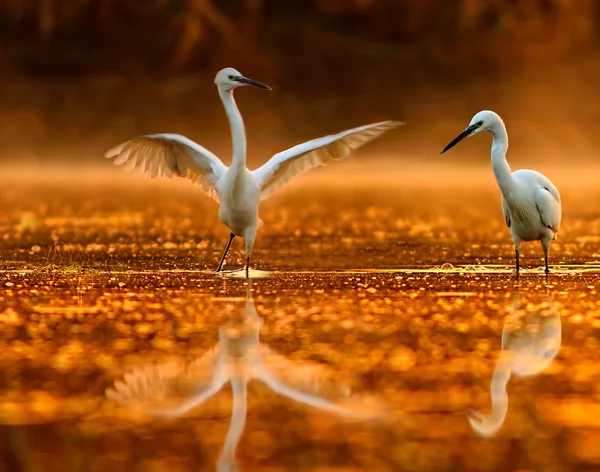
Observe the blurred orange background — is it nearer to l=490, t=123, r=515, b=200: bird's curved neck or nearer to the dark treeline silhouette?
the dark treeline silhouette

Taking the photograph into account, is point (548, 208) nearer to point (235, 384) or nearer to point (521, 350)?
point (521, 350)

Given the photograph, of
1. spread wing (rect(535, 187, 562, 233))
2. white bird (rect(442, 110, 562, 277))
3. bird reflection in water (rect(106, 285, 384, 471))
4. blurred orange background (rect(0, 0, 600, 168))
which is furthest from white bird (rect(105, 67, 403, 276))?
blurred orange background (rect(0, 0, 600, 168))

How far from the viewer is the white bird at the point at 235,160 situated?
10398 millimetres

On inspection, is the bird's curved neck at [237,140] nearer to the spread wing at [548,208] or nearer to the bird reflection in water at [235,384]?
the spread wing at [548,208]

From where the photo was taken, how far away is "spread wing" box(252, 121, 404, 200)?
10.7m

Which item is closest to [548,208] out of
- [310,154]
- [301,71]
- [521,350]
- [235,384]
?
[310,154]

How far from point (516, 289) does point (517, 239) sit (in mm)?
1439

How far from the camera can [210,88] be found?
93.0ft

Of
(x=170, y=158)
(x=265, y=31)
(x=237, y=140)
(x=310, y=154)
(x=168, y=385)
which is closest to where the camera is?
(x=168, y=385)

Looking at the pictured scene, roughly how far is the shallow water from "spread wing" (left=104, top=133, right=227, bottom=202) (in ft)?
2.36

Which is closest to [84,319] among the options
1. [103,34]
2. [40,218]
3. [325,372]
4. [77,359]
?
[77,359]

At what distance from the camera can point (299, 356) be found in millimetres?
6605

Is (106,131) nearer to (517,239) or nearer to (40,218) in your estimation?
(40,218)

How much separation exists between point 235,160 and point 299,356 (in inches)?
152
